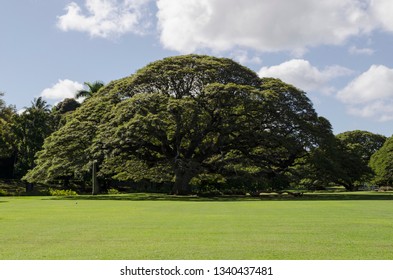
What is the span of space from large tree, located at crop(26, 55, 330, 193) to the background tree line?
9 centimetres

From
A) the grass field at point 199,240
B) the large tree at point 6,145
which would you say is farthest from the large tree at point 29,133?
the grass field at point 199,240

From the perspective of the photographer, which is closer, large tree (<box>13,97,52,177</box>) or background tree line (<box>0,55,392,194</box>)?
background tree line (<box>0,55,392,194</box>)

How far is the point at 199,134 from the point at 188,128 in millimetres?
2033

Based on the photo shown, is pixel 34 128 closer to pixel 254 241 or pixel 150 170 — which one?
pixel 150 170

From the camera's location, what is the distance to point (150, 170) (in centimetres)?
4050

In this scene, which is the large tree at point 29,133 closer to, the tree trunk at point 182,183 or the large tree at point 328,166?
the tree trunk at point 182,183

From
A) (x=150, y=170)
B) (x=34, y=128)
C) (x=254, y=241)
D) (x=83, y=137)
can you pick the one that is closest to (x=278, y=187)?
(x=150, y=170)

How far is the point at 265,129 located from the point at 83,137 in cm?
1615

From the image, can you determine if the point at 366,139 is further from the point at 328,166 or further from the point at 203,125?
the point at 203,125


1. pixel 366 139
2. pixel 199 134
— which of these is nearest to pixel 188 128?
pixel 199 134

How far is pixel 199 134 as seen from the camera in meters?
42.2

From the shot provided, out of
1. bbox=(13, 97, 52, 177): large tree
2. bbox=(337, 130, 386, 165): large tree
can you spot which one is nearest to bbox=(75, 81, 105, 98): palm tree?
bbox=(13, 97, 52, 177): large tree

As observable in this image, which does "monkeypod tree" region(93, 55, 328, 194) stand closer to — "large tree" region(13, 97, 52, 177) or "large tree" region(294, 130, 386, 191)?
"large tree" region(294, 130, 386, 191)

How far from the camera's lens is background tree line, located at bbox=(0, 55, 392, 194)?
39.0 metres
